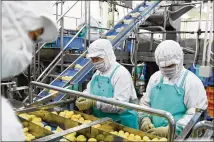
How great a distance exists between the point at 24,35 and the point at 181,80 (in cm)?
160

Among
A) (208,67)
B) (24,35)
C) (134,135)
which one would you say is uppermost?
(24,35)

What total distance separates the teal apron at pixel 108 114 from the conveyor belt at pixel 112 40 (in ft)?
1.79

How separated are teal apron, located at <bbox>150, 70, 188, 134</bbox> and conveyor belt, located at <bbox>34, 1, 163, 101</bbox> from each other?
1.21 metres

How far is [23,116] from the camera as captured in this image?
1.93 metres

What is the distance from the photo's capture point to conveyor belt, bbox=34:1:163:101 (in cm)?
357

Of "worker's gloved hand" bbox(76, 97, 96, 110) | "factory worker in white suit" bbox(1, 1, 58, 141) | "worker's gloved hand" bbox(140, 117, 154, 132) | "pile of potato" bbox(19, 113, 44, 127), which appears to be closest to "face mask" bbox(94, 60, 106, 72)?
"worker's gloved hand" bbox(76, 97, 96, 110)

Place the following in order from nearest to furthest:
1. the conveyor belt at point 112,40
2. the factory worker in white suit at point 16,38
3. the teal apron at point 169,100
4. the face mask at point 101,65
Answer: the factory worker in white suit at point 16,38
the teal apron at point 169,100
the face mask at point 101,65
the conveyor belt at point 112,40

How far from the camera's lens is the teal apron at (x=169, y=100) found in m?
2.04

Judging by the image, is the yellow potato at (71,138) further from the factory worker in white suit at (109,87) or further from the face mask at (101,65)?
the face mask at (101,65)

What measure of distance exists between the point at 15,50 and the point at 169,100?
62.7 inches

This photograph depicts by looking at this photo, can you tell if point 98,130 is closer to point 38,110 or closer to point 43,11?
point 38,110

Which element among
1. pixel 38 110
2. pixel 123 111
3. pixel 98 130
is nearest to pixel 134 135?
pixel 98 130

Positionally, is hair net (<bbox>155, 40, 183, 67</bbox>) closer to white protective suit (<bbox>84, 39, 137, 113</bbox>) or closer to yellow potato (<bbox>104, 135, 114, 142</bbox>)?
white protective suit (<bbox>84, 39, 137, 113</bbox>)

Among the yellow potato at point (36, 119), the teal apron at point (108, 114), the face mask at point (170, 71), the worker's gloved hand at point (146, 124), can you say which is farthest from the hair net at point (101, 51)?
the yellow potato at point (36, 119)
